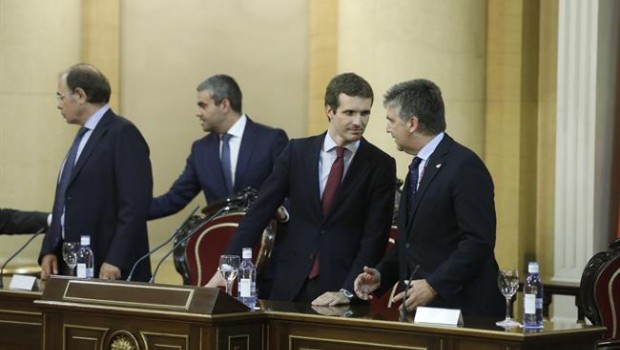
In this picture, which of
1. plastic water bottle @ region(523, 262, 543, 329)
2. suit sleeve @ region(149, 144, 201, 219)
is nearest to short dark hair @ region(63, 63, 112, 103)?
suit sleeve @ region(149, 144, 201, 219)

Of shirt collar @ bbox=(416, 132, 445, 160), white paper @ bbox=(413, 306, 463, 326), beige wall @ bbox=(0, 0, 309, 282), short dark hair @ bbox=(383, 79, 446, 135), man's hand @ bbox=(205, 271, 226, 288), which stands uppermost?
beige wall @ bbox=(0, 0, 309, 282)

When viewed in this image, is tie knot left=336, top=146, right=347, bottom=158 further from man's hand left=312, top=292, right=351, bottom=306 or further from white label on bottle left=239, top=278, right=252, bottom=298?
white label on bottle left=239, top=278, right=252, bottom=298

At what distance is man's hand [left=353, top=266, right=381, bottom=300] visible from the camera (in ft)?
17.4

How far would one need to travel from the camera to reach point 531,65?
25.4 feet

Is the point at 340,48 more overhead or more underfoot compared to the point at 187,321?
more overhead

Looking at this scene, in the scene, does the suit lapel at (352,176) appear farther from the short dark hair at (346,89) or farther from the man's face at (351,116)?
the short dark hair at (346,89)

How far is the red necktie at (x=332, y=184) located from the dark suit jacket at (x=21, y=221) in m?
1.84

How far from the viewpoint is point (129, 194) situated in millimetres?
6410

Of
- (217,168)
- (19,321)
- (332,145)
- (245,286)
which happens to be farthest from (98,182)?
(245,286)

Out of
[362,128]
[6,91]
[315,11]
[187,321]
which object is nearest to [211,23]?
[315,11]

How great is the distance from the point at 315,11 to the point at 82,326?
3.36 m

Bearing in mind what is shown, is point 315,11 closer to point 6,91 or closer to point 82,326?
point 6,91

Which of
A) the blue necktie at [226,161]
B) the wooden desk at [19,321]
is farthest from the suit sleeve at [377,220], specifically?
the blue necktie at [226,161]

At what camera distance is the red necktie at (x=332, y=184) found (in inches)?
225
